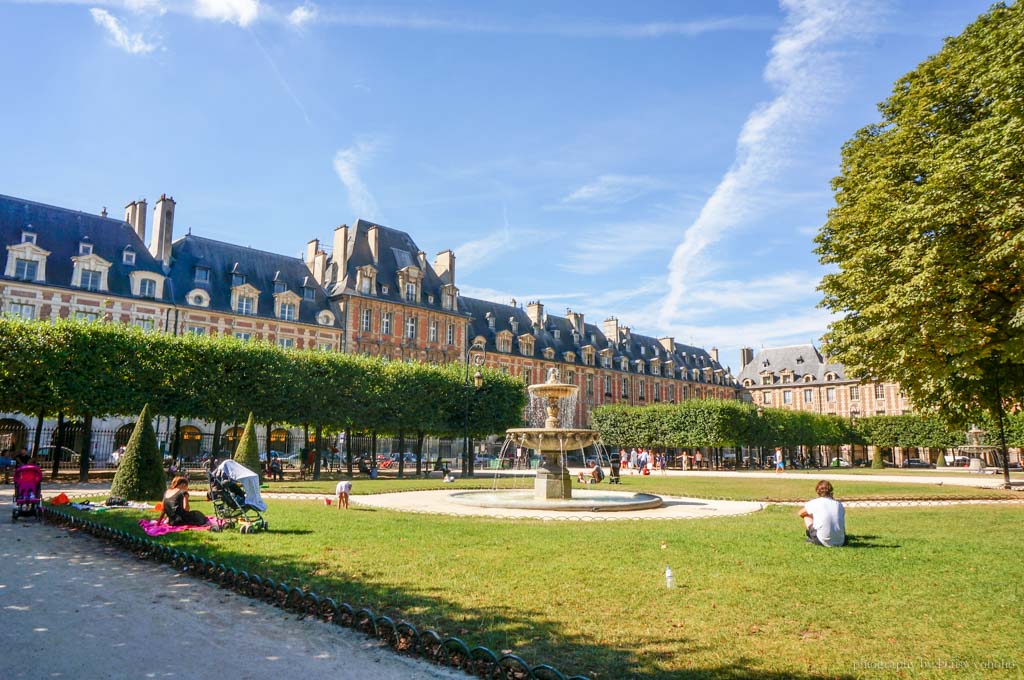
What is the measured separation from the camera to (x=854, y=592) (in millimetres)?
6625

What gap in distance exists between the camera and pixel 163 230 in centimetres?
4012

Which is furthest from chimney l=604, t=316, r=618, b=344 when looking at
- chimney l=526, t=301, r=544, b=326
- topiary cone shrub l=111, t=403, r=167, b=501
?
topiary cone shrub l=111, t=403, r=167, b=501

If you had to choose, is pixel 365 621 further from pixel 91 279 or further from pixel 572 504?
pixel 91 279

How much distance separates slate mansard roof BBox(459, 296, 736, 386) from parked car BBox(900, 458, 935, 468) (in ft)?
84.5

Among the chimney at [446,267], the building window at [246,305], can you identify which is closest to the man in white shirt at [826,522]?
the building window at [246,305]

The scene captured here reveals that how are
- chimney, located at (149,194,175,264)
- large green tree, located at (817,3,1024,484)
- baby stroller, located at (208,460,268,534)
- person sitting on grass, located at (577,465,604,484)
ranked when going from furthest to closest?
chimney, located at (149,194,175,264), person sitting on grass, located at (577,465,604,484), large green tree, located at (817,3,1024,484), baby stroller, located at (208,460,268,534)

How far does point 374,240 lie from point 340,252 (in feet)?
9.97

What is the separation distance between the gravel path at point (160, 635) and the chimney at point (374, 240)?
42.9 m

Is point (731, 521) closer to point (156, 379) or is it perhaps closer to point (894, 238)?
point (894, 238)

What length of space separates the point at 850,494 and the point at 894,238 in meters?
8.99

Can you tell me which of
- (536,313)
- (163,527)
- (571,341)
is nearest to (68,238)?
(163,527)

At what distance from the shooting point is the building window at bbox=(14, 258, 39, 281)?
34.0 m

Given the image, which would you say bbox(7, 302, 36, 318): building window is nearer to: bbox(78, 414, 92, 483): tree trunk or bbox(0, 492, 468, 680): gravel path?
bbox(78, 414, 92, 483): tree trunk

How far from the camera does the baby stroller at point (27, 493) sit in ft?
43.7
